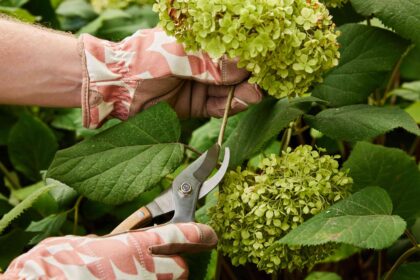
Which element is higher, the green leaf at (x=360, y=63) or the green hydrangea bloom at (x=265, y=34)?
the green hydrangea bloom at (x=265, y=34)

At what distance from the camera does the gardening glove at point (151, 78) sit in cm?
101

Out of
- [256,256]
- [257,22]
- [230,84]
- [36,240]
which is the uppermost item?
[257,22]

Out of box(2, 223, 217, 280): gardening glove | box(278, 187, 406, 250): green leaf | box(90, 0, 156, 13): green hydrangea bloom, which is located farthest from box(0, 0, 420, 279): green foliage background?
box(90, 0, 156, 13): green hydrangea bloom

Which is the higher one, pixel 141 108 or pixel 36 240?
pixel 141 108

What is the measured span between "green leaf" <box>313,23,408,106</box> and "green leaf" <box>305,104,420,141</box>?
0.06 metres

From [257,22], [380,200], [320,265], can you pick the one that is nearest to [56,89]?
[257,22]

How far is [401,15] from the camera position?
996 millimetres

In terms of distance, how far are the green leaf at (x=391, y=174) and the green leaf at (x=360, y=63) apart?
0.30ft

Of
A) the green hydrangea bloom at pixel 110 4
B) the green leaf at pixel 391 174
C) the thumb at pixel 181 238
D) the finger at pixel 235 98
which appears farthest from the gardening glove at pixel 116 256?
the green hydrangea bloom at pixel 110 4

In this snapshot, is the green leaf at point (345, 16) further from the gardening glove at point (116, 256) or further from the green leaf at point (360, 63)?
the gardening glove at point (116, 256)

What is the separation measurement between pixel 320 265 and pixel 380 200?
0.58m

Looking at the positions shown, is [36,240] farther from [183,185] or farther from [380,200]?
[380,200]

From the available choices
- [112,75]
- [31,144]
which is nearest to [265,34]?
[112,75]

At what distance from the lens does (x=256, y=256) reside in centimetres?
94
